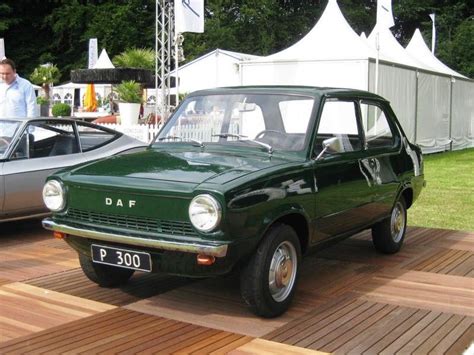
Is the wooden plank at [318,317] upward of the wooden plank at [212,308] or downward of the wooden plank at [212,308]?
downward

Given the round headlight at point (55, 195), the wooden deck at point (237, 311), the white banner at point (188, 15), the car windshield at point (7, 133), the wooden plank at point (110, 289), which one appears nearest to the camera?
the wooden deck at point (237, 311)

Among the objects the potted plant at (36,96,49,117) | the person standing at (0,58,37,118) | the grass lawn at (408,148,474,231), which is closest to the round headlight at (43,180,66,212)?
the person standing at (0,58,37,118)

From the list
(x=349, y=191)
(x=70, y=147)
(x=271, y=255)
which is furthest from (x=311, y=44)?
(x=271, y=255)

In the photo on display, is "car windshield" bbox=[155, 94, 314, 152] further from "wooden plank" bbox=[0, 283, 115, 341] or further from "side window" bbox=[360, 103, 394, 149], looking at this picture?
"wooden plank" bbox=[0, 283, 115, 341]

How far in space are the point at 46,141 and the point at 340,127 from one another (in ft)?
11.8

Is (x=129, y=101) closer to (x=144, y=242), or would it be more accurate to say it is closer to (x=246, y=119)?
(x=246, y=119)

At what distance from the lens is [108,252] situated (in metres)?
4.22

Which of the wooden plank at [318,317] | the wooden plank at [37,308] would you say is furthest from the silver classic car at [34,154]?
the wooden plank at [318,317]

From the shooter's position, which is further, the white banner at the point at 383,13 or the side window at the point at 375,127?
the white banner at the point at 383,13

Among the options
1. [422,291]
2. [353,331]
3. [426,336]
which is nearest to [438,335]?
[426,336]

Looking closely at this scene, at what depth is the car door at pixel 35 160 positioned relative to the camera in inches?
260

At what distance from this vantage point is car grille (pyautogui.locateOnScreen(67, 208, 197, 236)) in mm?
3928

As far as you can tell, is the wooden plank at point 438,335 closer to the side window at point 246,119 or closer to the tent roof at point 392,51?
the side window at point 246,119

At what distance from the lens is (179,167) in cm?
435
